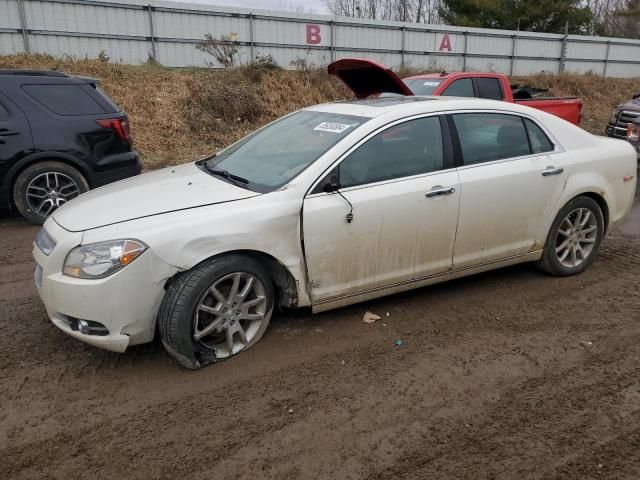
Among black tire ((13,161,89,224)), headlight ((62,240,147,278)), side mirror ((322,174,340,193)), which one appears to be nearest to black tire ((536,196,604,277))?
side mirror ((322,174,340,193))

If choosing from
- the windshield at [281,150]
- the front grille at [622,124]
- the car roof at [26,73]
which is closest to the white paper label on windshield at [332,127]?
the windshield at [281,150]

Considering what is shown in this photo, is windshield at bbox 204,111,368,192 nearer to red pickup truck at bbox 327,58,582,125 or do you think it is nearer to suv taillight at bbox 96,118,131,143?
red pickup truck at bbox 327,58,582,125

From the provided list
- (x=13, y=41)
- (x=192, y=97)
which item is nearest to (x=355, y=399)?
(x=192, y=97)

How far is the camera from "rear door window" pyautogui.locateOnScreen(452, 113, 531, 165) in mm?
4125

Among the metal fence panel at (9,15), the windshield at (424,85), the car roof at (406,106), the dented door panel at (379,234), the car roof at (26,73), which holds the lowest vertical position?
the dented door panel at (379,234)

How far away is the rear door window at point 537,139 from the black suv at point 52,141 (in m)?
5.00

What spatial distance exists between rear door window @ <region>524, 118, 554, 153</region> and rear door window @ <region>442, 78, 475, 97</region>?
4.72 m

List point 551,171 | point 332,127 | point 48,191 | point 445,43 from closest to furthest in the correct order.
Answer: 1. point 332,127
2. point 551,171
3. point 48,191
4. point 445,43

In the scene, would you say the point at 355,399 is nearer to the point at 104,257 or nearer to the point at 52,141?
the point at 104,257

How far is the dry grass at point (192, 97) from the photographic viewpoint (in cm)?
1211

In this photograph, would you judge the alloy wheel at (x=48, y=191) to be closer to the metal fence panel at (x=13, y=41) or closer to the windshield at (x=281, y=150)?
the windshield at (x=281, y=150)

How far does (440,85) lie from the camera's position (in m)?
8.95

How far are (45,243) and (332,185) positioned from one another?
1859 millimetres

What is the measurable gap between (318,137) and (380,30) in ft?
54.6
